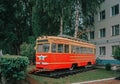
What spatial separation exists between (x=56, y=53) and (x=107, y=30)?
19840 millimetres

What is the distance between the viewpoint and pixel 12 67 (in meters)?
11.9

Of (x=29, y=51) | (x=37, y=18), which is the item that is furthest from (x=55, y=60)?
(x=37, y=18)

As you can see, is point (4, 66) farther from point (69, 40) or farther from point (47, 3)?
point (47, 3)

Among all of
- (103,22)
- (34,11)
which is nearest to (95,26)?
(103,22)

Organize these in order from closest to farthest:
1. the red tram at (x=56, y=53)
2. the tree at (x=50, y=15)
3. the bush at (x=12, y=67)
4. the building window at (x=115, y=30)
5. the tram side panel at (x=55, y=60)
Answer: the bush at (x=12, y=67), the tram side panel at (x=55, y=60), the red tram at (x=56, y=53), the tree at (x=50, y=15), the building window at (x=115, y=30)

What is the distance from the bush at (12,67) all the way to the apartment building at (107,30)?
23.9 m

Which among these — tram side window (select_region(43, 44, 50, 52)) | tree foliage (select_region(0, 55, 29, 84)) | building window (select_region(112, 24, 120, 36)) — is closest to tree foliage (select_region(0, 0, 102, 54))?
building window (select_region(112, 24, 120, 36))

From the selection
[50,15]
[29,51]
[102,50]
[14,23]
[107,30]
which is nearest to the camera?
[29,51]

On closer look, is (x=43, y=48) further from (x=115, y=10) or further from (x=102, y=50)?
(x=102, y=50)

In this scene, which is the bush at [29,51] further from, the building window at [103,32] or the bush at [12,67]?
the bush at [12,67]

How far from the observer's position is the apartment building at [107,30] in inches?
1415

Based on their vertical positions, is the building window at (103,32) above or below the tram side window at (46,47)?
above

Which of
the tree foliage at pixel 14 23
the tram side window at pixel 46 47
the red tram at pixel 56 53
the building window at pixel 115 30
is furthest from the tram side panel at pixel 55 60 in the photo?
the tree foliage at pixel 14 23

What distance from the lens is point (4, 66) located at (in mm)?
12000
